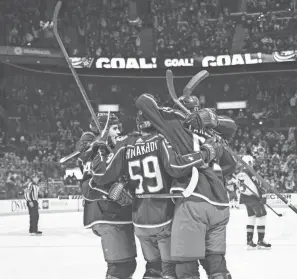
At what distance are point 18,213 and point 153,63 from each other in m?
11.0

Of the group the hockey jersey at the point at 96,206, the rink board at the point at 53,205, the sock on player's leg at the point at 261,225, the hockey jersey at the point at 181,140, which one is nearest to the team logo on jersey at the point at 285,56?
the rink board at the point at 53,205

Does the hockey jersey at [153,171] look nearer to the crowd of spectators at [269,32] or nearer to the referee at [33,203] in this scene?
the referee at [33,203]

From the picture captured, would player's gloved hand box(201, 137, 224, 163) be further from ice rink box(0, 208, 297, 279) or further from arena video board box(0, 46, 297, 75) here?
arena video board box(0, 46, 297, 75)

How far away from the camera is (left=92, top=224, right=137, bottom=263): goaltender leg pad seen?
4547mm

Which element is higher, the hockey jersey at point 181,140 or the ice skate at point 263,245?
the hockey jersey at point 181,140

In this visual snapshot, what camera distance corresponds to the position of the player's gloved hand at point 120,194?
4328 millimetres

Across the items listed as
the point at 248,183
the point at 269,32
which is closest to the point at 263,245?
the point at 248,183

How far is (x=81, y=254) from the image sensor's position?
344 inches

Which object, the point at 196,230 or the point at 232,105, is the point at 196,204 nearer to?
the point at 196,230

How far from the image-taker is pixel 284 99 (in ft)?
86.3

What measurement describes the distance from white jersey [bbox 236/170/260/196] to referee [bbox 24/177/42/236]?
4.58 m

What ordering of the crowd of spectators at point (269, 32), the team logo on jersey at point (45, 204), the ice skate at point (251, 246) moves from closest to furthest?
the ice skate at point (251, 246)
the team logo on jersey at point (45, 204)
the crowd of spectators at point (269, 32)

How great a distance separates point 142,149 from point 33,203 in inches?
348

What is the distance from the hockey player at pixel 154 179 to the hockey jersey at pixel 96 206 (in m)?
0.43
